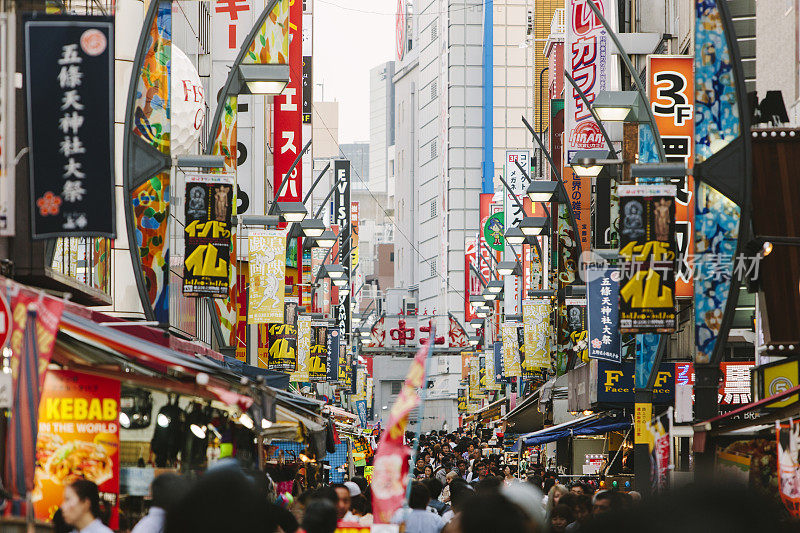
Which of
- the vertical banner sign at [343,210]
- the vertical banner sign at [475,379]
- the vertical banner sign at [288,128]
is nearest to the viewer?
the vertical banner sign at [288,128]

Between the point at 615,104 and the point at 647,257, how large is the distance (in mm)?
2479

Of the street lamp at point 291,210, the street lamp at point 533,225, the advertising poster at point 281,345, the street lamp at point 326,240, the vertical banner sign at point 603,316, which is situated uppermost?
the street lamp at point 291,210

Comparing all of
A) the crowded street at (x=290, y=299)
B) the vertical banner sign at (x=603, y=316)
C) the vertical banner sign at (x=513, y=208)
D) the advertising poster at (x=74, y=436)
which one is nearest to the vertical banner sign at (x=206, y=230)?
the crowded street at (x=290, y=299)

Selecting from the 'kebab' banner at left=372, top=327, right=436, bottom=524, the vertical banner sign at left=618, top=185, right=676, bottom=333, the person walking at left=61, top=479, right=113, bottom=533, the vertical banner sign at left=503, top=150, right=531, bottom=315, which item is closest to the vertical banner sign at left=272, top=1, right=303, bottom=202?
the vertical banner sign at left=503, top=150, right=531, bottom=315

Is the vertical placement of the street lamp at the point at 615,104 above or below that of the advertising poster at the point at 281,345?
above

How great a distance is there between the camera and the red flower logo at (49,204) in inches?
420

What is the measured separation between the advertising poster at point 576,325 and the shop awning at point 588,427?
1410 millimetres

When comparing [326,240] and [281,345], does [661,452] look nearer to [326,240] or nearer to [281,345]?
[326,240]

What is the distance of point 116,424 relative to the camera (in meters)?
10.8

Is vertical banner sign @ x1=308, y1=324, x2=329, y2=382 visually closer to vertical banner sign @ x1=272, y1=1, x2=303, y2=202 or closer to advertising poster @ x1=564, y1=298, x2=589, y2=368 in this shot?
vertical banner sign @ x1=272, y1=1, x2=303, y2=202

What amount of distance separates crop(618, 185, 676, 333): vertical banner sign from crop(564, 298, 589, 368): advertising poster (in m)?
11.5

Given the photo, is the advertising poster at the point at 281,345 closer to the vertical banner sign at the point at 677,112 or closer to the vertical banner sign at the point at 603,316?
the vertical banner sign at the point at 603,316

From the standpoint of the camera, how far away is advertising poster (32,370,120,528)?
10516mm

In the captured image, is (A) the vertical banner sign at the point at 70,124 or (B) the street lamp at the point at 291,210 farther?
(B) the street lamp at the point at 291,210
